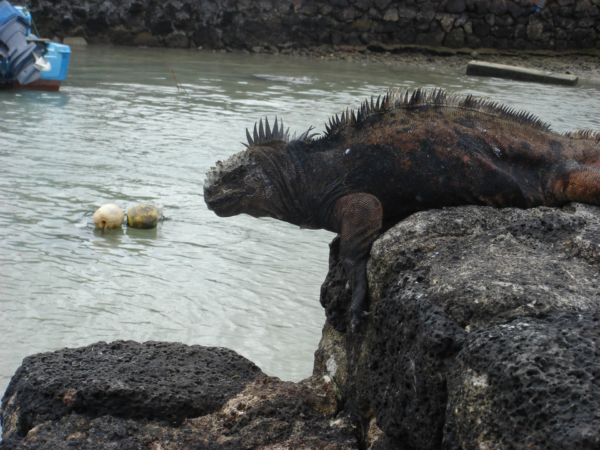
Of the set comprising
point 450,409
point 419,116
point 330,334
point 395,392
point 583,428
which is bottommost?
point 330,334

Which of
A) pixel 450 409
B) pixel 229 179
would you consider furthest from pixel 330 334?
pixel 450 409

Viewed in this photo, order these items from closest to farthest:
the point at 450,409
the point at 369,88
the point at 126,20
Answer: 1. the point at 450,409
2. the point at 369,88
3. the point at 126,20

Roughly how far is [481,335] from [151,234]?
5275mm

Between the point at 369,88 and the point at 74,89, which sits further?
the point at 369,88

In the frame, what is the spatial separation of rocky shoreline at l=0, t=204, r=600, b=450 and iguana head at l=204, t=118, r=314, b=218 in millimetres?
444

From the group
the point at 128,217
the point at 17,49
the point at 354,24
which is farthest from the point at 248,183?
the point at 354,24

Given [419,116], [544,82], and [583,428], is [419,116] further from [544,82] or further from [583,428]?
[544,82]

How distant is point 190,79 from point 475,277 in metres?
13.6

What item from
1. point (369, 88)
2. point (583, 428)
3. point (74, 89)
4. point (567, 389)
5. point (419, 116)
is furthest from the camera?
point (369, 88)

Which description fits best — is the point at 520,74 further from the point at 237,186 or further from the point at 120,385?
the point at 120,385

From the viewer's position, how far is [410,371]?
2143 millimetres

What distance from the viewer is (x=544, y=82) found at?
15953mm

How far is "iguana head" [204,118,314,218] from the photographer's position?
3.24m

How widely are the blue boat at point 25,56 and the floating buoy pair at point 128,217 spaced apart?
6627 millimetres
